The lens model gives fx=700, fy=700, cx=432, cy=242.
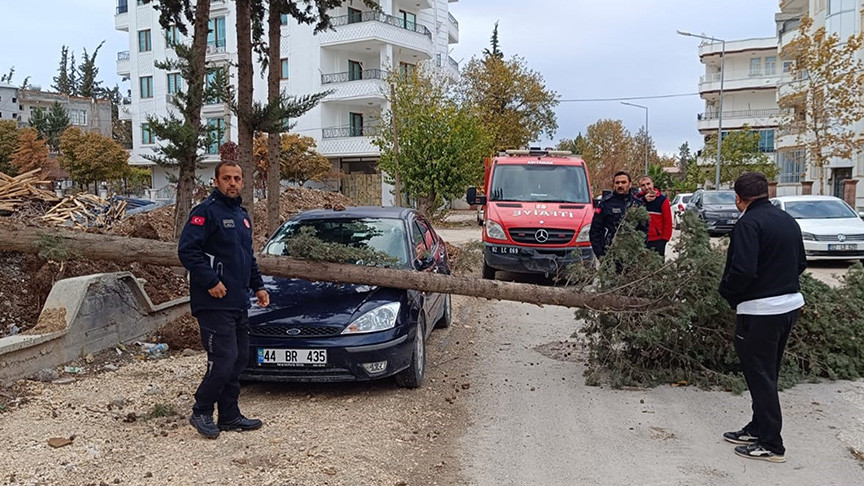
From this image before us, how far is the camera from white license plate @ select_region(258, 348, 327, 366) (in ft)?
19.3

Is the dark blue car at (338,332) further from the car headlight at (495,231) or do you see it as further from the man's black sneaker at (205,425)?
the car headlight at (495,231)

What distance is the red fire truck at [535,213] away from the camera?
39.7 feet

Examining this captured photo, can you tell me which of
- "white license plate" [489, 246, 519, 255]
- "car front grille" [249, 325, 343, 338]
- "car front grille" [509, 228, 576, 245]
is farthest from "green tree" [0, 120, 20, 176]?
"car front grille" [249, 325, 343, 338]

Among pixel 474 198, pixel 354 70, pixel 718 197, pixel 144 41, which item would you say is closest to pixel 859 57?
pixel 718 197

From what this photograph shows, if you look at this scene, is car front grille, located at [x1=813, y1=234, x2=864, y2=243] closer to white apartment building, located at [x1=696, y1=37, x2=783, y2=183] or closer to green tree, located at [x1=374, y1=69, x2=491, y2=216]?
green tree, located at [x1=374, y1=69, x2=491, y2=216]

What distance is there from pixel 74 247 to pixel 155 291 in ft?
7.50

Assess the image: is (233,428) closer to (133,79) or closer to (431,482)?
(431,482)

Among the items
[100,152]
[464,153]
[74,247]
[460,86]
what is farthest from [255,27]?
[460,86]

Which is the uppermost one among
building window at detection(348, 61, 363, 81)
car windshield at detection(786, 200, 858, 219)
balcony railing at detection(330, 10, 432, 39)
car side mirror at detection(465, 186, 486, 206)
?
balcony railing at detection(330, 10, 432, 39)

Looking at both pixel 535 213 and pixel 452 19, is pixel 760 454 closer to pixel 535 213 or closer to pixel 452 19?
pixel 535 213

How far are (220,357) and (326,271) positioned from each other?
1.71 meters

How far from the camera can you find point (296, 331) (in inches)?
235

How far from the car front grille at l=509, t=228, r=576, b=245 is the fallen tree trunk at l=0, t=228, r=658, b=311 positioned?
16.5 feet

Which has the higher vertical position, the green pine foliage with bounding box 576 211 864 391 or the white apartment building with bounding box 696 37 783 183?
the white apartment building with bounding box 696 37 783 183
